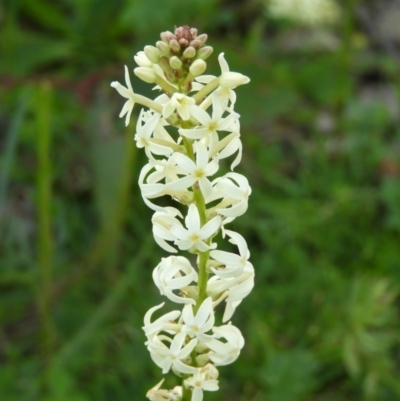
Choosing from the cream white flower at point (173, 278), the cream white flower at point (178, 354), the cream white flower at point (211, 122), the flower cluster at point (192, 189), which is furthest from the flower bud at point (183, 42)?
the cream white flower at point (178, 354)

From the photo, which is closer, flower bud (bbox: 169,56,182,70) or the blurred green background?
flower bud (bbox: 169,56,182,70)

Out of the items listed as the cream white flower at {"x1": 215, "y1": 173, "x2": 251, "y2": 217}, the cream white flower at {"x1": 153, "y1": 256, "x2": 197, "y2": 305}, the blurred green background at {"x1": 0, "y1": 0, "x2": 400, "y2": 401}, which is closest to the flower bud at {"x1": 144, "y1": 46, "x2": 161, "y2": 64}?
the cream white flower at {"x1": 215, "y1": 173, "x2": 251, "y2": 217}

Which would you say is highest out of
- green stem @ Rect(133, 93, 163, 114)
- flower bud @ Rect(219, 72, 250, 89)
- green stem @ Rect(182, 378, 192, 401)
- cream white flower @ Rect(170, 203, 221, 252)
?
flower bud @ Rect(219, 72, 250, 89)

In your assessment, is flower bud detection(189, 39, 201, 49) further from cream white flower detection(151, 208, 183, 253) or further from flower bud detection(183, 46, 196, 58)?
cream white flower detection(151, 208, 183, 253)

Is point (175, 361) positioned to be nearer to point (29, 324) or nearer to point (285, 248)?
point (285, 248)

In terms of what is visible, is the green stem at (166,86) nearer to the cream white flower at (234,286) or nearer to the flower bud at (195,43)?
the flower bud at (195,43)

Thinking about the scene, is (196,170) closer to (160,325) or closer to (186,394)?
(160,325)
